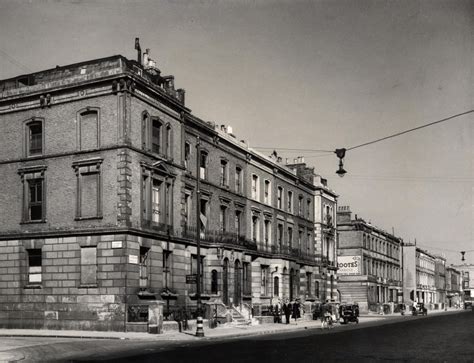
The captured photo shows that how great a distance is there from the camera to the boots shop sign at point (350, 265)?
251 ft

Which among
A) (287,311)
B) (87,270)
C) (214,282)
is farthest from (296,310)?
(87,270)

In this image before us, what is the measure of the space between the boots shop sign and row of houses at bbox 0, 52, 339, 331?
40004mm

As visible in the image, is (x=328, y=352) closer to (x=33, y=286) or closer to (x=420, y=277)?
(x=33, y=286)

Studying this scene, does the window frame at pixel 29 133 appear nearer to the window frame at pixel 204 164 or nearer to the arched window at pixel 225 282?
the window frame at pixel 204 164

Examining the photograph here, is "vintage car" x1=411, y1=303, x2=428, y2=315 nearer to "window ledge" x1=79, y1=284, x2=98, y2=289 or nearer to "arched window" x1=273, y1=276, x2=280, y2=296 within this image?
"arched window" x1=273, y1=276, x2=280, y2=296

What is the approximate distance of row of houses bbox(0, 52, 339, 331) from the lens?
3095 cm

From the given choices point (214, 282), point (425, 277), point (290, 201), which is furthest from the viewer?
point (425, 277)

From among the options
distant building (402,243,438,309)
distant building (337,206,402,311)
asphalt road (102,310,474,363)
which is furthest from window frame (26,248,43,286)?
distant building (402,243,438,309)

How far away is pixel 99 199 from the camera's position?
3138 cm

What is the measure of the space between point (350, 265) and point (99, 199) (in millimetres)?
50471

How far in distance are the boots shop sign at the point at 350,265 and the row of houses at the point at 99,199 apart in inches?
1575

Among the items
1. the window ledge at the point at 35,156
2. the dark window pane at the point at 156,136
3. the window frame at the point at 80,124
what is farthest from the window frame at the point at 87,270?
the dark window pane at the point at 156,136

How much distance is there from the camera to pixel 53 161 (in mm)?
32875

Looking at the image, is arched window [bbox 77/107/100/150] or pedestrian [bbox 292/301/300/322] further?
pedestrian [bbox 292/301/300/322]
